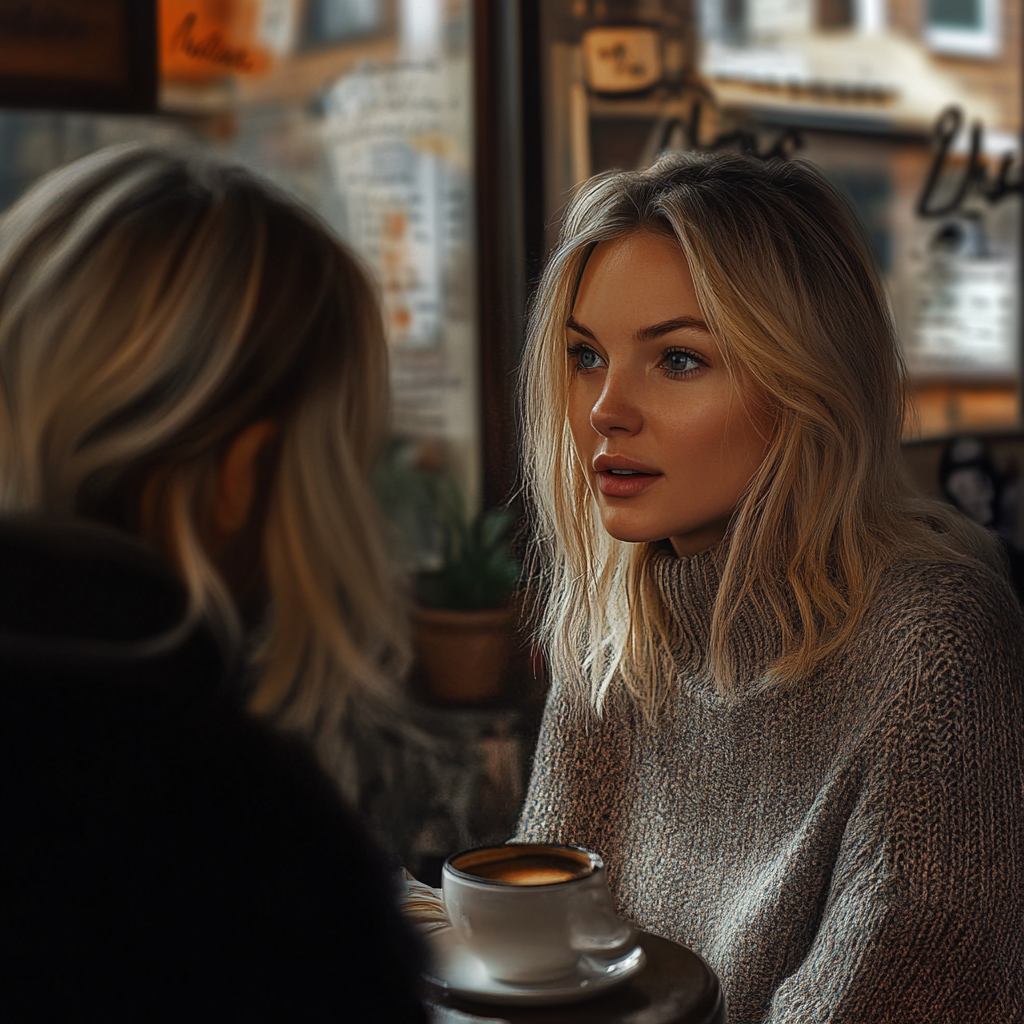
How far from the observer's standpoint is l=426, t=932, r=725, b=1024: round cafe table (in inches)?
19.8

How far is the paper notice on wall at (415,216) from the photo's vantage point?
1.70 ft

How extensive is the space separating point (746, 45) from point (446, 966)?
260 cm

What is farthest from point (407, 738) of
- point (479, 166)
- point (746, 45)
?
point (746, 45)

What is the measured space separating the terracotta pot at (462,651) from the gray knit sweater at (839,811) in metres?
0.26

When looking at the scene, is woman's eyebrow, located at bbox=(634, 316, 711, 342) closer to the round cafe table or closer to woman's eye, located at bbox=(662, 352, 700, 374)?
woman's eye, located at bbox=(662, 352, 700, 374)

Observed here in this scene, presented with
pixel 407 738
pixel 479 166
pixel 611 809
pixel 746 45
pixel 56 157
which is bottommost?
Result: pixel 611 809

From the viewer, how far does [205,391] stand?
411 millimetres

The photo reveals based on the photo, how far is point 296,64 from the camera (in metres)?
1.17

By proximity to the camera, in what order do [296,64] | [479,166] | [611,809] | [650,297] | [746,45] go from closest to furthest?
[650,297] → [611,809] → [296,64] → [479,166] → [746,45]

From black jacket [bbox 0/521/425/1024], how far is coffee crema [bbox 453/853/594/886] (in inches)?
7.0

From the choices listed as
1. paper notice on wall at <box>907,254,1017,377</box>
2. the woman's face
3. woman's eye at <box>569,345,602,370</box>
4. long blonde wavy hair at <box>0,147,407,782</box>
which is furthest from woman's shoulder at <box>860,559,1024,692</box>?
paper notice on wall at <box>907,254,1017,377</box>

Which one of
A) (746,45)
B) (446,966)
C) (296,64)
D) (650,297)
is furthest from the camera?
(746,45)

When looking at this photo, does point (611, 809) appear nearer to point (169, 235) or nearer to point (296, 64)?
point (169, 235)

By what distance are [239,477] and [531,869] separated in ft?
0.84
